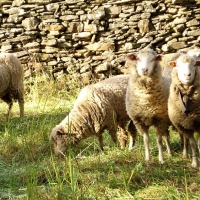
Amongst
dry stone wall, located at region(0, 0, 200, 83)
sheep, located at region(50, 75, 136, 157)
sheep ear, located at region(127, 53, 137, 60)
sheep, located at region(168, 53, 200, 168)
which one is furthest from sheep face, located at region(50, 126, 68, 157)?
dry stone wall, located at region(0, 0, 200, 83)

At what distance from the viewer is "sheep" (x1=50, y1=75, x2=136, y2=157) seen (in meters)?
5.57

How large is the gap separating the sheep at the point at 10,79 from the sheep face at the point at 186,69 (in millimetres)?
4472

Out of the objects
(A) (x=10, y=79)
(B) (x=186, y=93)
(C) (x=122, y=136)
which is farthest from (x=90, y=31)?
(B) (x=186, y=93)

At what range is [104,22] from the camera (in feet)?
33.3

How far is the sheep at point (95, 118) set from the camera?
5.57 meters

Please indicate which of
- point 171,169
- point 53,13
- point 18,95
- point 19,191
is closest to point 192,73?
point 171,169

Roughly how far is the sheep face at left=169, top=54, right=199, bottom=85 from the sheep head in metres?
0.36

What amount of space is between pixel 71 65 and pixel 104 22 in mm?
1210

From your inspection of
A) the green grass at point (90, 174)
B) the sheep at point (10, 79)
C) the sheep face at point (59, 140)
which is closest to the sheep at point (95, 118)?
the sheep face at point (59, 140)

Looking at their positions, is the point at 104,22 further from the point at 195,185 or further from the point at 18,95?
the point at 195,185

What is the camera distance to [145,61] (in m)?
4.36

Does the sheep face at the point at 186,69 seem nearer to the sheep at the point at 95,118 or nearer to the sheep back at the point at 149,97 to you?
the sheep back at the point at 149,97

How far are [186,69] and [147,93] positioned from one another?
611 mm

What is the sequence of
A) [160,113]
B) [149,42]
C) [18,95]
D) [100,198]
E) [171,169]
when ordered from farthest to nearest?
[149,42] → [18,95] → [160,113] → [171,169] → [100,198]
